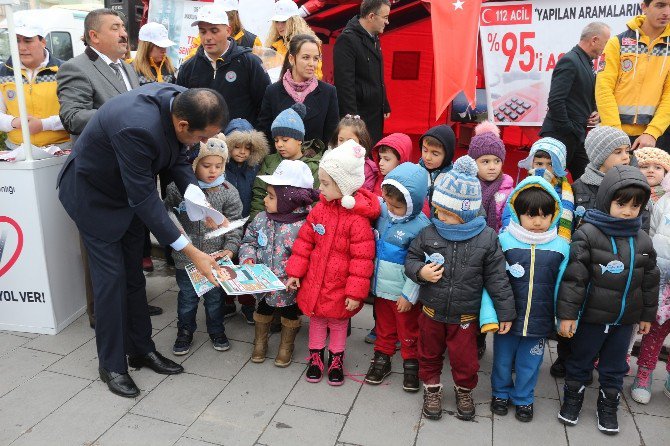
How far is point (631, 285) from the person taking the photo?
9.55 feet

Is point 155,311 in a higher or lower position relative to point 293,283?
lower

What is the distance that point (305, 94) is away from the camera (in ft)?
14.3

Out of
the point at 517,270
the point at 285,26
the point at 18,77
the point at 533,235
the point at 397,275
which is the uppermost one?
the point at 285,26

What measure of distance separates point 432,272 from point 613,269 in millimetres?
942

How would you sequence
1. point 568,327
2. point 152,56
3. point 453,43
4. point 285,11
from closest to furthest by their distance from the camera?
point 568,327 < point 152,56 < point 285,11 < point 453,43

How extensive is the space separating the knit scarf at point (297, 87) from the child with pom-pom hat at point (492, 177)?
1.41 m

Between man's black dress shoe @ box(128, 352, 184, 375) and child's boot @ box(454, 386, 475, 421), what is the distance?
1764 millimetres

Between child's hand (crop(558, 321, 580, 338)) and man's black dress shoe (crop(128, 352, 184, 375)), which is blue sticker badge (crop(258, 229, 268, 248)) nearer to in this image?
man's black dress shoe (crop(128, 352, 184, 375))

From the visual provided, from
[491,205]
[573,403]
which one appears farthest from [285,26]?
[573,403]

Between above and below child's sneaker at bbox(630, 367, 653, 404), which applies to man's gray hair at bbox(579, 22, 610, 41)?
above

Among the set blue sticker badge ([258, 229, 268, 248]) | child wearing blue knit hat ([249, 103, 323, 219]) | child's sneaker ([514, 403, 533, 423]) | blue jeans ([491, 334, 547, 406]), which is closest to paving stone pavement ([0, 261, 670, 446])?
child's sneaker ([514, 403, 533, 423])

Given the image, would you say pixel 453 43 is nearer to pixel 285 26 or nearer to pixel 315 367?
pixel 285 26

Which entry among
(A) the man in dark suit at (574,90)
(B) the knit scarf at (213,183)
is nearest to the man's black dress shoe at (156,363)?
(B) the knit scarf at (213,183)

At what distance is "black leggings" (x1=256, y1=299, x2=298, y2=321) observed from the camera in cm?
367
